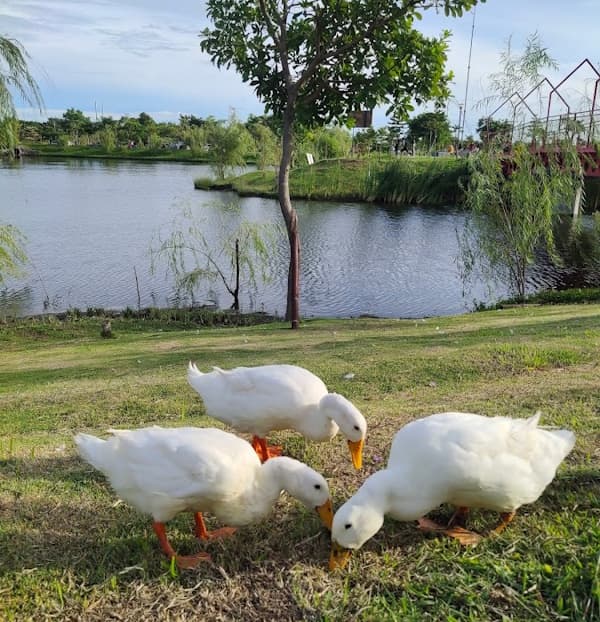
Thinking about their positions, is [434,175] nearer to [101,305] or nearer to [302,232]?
[302,232]

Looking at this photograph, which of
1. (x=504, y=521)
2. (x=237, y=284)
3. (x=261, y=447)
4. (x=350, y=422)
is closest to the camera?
(x=504, y=521)

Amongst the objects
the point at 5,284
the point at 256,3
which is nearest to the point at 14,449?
the point at 256,3

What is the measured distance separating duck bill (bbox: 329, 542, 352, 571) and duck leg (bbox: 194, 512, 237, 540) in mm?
619

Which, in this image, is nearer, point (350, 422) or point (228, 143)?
point (350, 422)

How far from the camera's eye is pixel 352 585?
109 inches

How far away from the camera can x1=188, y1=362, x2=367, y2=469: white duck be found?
3908 mm

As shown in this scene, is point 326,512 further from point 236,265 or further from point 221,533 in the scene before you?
point 236,265

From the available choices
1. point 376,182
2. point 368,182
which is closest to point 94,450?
point 376,182

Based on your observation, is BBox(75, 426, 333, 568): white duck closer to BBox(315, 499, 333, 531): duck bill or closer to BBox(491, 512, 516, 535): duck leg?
BBox(315, 499, 333, 531): duck bill

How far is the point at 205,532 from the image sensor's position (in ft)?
10.5

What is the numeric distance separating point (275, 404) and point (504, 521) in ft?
5.23

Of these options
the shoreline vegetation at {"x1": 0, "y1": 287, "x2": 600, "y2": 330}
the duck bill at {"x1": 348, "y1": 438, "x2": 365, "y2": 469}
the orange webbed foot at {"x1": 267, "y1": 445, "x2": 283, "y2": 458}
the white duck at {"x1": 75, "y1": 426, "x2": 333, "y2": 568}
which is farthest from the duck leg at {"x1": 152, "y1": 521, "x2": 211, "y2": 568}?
the shoreline vegetation at {"x1": 0, "y1": 287, "x2": 600, "y2": 330}

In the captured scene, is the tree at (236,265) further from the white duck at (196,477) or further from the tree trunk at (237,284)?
the white duck at (196,477)

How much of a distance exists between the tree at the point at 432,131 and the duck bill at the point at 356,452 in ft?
226
